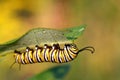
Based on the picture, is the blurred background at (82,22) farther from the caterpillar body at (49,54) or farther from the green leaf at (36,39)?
the green leaf at (36,39)

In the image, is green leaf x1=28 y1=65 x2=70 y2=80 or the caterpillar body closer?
the caterpillar body

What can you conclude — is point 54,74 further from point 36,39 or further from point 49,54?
point 36,39

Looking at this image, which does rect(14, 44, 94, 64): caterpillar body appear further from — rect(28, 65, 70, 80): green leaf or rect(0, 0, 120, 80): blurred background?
rect(0, 0, 120, 80): blurred background

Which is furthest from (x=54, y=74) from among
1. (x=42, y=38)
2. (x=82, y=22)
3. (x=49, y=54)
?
(x=82, y=22)

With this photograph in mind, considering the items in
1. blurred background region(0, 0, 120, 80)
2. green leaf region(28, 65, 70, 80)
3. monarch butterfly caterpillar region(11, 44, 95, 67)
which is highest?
blurred background region(0, 0, 120, 80)

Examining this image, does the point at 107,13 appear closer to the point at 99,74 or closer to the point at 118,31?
the point at 118,31

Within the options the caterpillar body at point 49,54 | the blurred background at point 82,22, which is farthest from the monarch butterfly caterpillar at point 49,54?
the blurred background at point 82,22

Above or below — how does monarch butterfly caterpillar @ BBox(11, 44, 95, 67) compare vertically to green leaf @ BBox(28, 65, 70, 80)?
above

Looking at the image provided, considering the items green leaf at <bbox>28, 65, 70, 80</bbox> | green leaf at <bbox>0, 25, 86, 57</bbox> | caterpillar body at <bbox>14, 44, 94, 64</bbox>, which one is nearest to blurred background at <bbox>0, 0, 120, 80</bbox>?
green leaf at <bbox>28, 65, 70, 80</bbox>

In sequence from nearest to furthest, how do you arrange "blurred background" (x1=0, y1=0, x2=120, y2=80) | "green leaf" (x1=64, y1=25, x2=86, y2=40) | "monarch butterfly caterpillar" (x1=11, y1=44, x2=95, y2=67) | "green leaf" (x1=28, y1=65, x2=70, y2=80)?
"green leaf" (x1=64, y1=25, x2=86, y2=40) < "monarch butterfly caterpillar" (x1=11, y1=44, x2=95, y2=67) < "green leaf" (x1=28, y1=65, x2=70, y2=80) < "blurred background" (x1=0, y1=0, x2=120, y2=80)
